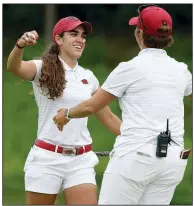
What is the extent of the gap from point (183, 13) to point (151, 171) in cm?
1599

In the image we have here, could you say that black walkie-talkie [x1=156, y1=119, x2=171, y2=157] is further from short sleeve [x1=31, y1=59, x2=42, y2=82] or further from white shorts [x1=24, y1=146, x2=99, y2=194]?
short sleeve [x1=31, y1=59, x2=42, y2=82]

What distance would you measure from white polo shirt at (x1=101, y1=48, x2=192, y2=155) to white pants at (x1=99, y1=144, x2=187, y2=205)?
0.06m

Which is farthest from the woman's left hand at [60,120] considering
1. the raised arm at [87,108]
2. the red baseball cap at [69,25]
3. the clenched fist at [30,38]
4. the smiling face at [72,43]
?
the red baseball cap at [69,25]

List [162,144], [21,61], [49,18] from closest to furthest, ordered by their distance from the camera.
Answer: [162,144], [21,61], [49,18]

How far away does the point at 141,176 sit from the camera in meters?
5.17

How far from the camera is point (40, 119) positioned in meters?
6.02

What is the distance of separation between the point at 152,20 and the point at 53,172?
1.36m

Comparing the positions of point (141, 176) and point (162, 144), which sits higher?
point (162, 144)

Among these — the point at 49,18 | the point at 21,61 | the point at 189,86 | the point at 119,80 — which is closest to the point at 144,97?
the point at 119,80

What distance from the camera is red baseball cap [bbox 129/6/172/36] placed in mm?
5289

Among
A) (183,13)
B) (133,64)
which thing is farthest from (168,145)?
(183,13)

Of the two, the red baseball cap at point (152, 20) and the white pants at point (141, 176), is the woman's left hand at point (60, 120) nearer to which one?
the white pants at point (141, 176)

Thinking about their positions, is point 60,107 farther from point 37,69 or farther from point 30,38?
point 30,38

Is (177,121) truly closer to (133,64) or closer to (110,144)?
(133,64)
